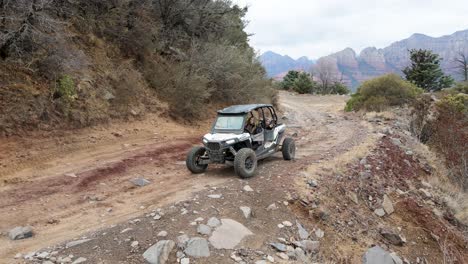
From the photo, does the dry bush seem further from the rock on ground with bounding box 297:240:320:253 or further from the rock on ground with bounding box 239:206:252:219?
the rock on ground with bounding box 239:206:252:219

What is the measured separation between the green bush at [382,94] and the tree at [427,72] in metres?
18.2

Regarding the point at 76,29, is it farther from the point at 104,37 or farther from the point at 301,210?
the point at 301,210

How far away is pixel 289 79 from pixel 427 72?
17798 millimetres

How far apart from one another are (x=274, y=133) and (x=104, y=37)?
834cm

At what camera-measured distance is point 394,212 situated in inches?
362

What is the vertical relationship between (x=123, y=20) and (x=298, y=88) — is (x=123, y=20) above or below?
above

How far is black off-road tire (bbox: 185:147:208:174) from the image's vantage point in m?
9.16

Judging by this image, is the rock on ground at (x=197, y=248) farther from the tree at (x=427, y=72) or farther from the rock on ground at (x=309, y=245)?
the tree at (x=427, y=72)

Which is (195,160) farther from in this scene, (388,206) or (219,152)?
(388,206)

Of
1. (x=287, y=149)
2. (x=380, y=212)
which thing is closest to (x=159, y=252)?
(x=287, y=149)

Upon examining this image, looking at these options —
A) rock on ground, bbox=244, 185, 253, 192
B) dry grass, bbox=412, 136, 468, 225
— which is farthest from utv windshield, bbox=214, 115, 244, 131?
dry grass, bbox=412, 136, 468, 225

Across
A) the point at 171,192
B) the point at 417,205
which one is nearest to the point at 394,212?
the point at 417,205

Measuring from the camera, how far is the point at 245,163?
8609mm

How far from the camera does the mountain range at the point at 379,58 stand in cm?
7350
